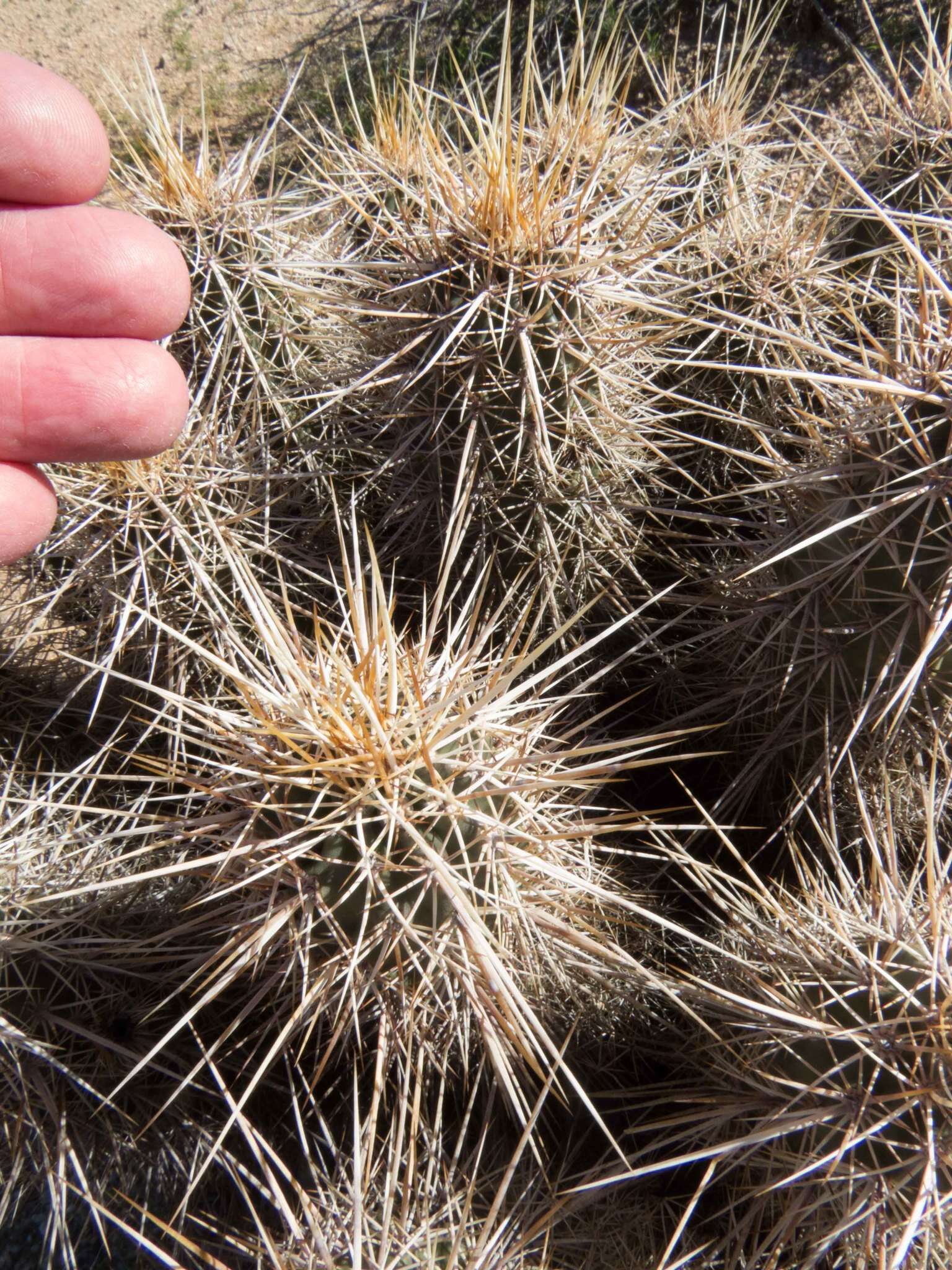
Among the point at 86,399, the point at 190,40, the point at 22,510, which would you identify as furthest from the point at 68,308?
the point at 190,40

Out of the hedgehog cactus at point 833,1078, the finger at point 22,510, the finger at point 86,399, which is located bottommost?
the hedgehog cactus at point 833,1078

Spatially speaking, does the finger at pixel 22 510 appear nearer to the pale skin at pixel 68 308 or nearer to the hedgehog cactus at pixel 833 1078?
the pale skin at pixel 68 308

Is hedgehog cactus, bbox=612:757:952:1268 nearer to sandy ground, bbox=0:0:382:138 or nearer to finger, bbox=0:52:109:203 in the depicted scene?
finger, bbox=0:52:109:203

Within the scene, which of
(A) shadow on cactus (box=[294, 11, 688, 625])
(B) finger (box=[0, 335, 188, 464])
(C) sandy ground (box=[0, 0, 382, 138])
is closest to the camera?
(A) shadow on cactus (box=[294, 11, 688, 625])

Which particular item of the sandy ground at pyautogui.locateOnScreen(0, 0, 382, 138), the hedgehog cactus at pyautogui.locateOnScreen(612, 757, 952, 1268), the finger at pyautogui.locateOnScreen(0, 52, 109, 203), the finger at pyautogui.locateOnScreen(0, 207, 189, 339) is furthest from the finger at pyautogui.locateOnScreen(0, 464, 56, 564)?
the sandy ground at pyautogui.locateOnScreen(0, 0, 382, 138)

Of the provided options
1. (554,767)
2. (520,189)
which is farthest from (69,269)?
(554,767)

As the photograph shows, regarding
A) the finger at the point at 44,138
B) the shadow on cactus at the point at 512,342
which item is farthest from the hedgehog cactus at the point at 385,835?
the finger at the point at 44,138

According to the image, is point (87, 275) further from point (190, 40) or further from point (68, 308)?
point (190, 40)
